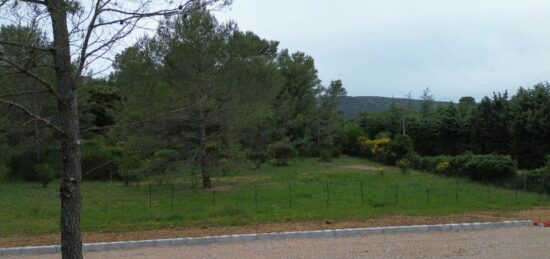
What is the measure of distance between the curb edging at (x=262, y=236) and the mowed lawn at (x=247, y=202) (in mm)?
1567

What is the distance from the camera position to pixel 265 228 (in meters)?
11.6

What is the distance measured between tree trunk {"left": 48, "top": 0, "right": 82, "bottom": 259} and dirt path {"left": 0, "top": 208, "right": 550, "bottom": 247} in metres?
6.92

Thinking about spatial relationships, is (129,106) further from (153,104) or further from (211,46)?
(211,46)

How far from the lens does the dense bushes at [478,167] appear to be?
20.1 metres

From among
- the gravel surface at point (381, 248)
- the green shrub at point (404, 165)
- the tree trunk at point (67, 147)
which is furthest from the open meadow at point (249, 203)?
the tree trunk at point (67, 147)

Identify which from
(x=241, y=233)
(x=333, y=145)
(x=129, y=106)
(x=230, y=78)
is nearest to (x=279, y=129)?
(x=333, y=145)

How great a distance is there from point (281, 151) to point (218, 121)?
13.3m

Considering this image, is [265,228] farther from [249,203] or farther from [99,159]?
[99,159]

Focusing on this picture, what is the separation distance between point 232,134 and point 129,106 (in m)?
3.57

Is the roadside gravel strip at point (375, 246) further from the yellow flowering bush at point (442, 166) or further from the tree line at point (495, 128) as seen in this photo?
the tree line at point (495, 128)

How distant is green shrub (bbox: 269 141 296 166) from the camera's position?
103 feet

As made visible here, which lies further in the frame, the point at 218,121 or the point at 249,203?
the point at 218,121

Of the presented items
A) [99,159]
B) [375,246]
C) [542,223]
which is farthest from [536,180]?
[99,159]

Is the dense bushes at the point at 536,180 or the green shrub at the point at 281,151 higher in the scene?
the green shrub at the point at 281,151
